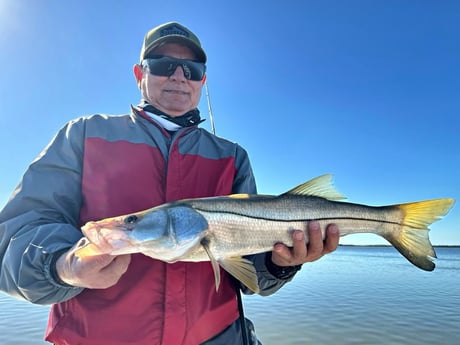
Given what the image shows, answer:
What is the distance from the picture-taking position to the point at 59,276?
251cm

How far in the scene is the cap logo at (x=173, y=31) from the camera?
4121 mm

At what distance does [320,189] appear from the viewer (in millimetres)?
3680

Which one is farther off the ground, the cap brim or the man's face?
the cap brim

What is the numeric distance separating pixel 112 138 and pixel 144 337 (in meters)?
1.79

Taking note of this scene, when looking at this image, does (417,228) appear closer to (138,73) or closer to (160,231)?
(160,231)

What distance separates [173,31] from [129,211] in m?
2.18

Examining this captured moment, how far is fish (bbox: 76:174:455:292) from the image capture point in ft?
8.95

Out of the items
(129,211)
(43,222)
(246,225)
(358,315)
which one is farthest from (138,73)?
(358,315)

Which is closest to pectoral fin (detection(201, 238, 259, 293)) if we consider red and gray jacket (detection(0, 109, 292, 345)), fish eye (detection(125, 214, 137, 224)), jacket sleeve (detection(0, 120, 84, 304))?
red and gray jacket (detection(0, 109, 292, 345))

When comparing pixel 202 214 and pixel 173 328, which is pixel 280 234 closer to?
pixel 202 214

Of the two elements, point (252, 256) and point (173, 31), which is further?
point (173, 31)

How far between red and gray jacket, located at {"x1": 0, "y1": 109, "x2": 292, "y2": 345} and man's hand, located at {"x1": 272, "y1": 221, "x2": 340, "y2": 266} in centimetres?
43

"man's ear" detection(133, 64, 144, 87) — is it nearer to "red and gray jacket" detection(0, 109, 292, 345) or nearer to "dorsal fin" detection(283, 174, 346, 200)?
"red and gray jacket" detection(0, 109, 292, 345)

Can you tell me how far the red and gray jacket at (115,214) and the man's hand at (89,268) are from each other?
4.7 inches
